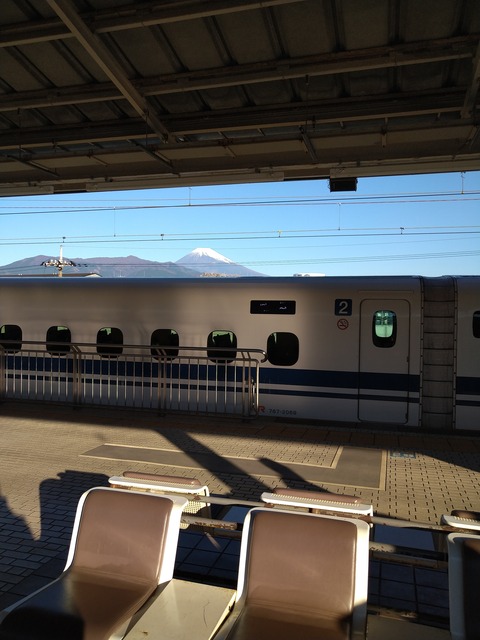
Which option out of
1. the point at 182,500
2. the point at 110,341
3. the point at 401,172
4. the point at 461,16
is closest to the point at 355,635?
the point at 182,500

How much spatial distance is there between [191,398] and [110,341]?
194 cm

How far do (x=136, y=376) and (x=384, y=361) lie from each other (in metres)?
4.38

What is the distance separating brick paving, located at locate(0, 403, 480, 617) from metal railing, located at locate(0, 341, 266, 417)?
312mm

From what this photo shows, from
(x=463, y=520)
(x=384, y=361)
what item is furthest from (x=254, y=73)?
(x=463, y=520)

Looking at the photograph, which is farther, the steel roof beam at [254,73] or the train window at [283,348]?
the train window at [283,348]

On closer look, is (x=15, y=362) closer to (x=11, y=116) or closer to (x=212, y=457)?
(x=11, y=116)

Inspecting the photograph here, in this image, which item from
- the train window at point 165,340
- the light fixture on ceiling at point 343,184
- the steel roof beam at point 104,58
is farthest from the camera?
the train window at point 165,340

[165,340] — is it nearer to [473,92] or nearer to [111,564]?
[473,92]

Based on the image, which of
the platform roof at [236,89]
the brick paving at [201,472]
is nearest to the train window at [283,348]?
the brick paving at [201,472]

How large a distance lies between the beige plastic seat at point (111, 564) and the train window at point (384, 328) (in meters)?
6.40

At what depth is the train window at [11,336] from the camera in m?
10.7

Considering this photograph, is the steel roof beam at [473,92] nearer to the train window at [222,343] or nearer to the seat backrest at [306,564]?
the seat backrest at [306,564]

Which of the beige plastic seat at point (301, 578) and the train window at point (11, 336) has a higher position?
the train window at point (11, 336)

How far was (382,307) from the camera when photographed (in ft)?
29.0
